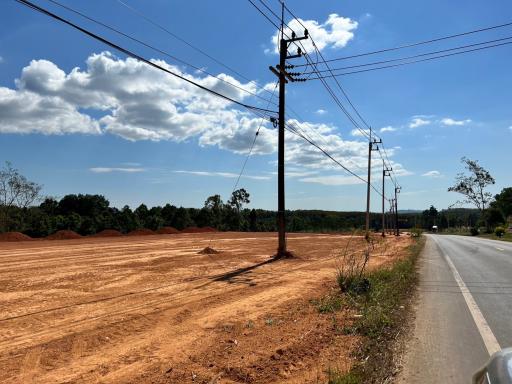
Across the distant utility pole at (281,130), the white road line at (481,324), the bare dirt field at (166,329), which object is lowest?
the bare dirt field at (166,329)

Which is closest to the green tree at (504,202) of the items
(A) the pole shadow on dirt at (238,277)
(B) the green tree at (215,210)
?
(B) the green tree at (215,210)

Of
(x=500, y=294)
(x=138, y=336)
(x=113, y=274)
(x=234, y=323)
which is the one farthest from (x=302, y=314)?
(x=113, y=274)

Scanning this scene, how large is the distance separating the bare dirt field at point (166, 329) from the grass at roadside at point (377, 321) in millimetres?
260

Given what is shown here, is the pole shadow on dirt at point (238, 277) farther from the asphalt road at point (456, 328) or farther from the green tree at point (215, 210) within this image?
the green tree at point (215, 210)

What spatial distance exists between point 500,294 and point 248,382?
850 cm

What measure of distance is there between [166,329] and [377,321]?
3589 millimetres

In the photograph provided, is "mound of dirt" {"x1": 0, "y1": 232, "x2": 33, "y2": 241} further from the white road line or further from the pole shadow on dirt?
the white road line

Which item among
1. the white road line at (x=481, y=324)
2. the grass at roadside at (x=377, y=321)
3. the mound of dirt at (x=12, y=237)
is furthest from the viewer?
the mound of dirt at (x=12, y=237)

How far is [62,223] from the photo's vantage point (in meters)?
54.6

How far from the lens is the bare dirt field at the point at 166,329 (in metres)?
5.71

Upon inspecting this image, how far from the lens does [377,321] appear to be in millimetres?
7879

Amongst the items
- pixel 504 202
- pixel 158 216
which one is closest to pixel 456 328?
pixel 158 216

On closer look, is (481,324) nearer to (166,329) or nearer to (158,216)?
(166,329)

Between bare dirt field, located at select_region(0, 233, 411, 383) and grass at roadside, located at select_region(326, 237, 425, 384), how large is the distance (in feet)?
0.85
